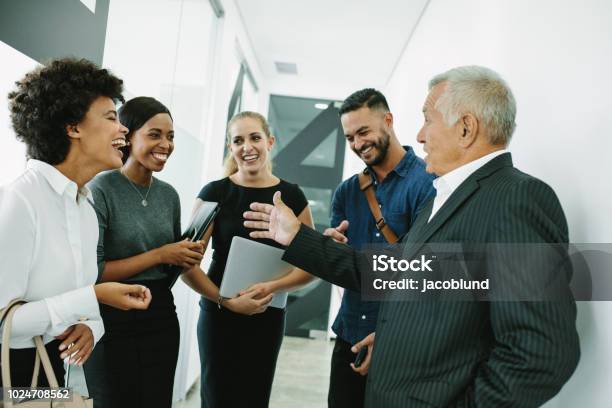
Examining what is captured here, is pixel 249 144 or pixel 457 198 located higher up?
pixel 249 144

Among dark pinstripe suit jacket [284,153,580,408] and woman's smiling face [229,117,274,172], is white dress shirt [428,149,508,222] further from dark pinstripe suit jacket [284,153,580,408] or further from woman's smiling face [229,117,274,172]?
woman's smiling face [229,117,274,172]

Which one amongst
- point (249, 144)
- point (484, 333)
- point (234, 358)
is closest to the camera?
point (484, 333)

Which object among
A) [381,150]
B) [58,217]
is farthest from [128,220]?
[381,150]

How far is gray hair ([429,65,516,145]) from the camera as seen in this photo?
118 cm

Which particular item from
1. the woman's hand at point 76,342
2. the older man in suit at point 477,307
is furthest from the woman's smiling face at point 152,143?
the older man in suit at point 477,307

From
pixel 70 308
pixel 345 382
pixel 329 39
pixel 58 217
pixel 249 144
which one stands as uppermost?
pixel 329 39

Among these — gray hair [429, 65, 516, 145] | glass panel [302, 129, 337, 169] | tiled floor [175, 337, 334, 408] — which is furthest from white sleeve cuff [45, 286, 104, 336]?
glass panel [302, 129, 337, 169]

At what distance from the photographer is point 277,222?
153 cm

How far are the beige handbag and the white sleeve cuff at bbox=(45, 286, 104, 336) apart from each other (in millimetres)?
Answer: 51

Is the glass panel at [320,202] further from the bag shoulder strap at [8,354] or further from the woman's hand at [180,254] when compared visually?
the bag shoulder strap at [8,354]

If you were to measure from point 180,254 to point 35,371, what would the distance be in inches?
28.6

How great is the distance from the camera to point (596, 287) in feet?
3.82

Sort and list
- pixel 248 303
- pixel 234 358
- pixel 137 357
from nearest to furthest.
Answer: pixel 137 357
pixel 248 303
pixel 234 358

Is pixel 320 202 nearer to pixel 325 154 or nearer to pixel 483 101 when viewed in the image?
pixel 325 154
